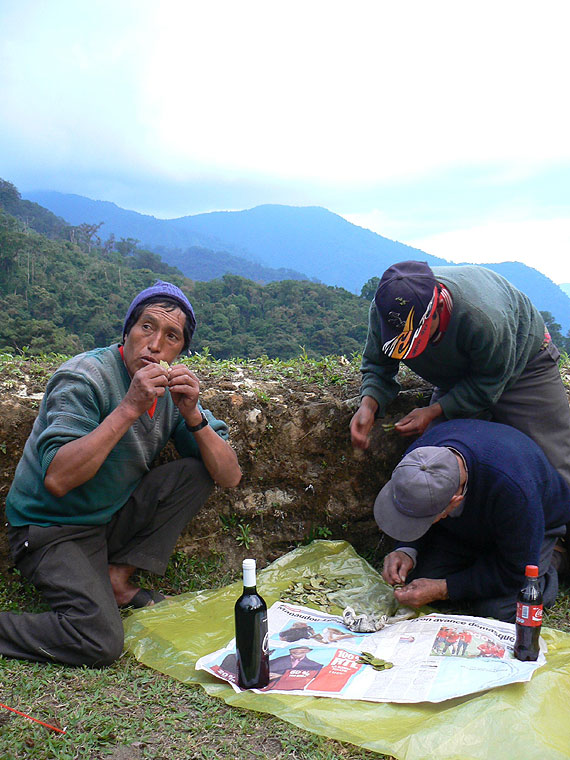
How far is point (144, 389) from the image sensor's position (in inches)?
95.3

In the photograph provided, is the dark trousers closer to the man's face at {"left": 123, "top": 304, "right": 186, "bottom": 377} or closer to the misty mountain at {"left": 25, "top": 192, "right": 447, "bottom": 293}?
the man's face at {"left": 123, "top": 304, "right": 186, "bottom": 377}

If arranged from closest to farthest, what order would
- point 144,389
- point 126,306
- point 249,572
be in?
point 249,572 < point 144,389 < point 126,306

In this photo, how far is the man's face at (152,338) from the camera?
2.72 m

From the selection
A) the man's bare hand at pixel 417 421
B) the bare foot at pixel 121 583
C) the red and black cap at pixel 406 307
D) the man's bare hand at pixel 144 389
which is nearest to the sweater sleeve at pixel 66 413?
the man's bare hand at pixel 144 389

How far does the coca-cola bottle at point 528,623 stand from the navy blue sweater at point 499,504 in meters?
0.38

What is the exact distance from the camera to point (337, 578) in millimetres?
3154

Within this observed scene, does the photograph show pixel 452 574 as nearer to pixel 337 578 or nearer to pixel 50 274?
pixel 337 578

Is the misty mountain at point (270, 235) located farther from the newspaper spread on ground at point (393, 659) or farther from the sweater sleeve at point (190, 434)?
the newspaper spread on ground at point (393, 659)

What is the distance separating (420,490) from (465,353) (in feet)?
2.79

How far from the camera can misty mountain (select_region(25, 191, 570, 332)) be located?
339 feet

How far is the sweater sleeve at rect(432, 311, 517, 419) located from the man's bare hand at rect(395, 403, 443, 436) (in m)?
0.14

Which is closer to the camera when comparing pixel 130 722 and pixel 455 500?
pixel 130 722

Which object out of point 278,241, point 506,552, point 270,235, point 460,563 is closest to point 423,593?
point 460,563

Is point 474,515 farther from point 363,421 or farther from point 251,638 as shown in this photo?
point 251,638
